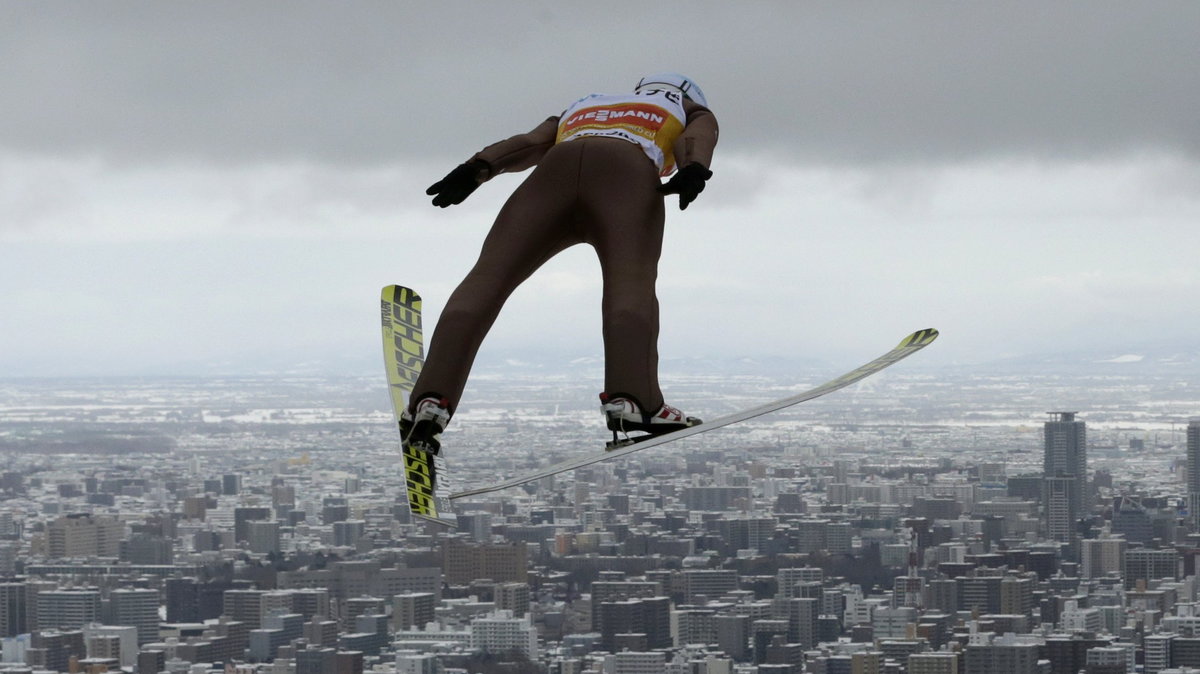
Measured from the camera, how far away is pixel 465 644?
248 feet

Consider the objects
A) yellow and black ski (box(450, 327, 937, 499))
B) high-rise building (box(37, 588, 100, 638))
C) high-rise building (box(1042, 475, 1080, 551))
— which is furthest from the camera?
high-rise building (box(1042, 475, 1080, 551))

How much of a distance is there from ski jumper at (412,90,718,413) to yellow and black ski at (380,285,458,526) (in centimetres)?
31

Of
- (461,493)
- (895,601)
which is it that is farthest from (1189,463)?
(461,493)

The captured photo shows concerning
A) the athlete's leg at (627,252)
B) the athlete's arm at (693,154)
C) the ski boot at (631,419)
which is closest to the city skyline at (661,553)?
the athlete's arm at (693,154)

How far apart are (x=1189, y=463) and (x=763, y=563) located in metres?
28.4

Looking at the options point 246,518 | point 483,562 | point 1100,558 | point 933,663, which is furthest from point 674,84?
point 246,518

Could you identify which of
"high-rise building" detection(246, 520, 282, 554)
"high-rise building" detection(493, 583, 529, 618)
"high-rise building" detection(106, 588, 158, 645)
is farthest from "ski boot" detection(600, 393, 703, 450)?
"high-rise building" detection(246, 520, 282, 554)

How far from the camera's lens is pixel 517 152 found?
30.2ft

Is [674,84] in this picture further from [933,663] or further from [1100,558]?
[1100,558]

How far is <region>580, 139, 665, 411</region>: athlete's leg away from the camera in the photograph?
856 cm

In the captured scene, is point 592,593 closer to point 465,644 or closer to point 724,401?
point 465,644

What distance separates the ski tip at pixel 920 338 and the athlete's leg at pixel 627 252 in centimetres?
146

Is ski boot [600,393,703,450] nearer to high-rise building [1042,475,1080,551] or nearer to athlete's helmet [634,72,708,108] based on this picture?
athlete's helmet [634,72,708,108]

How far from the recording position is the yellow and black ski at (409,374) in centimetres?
858
